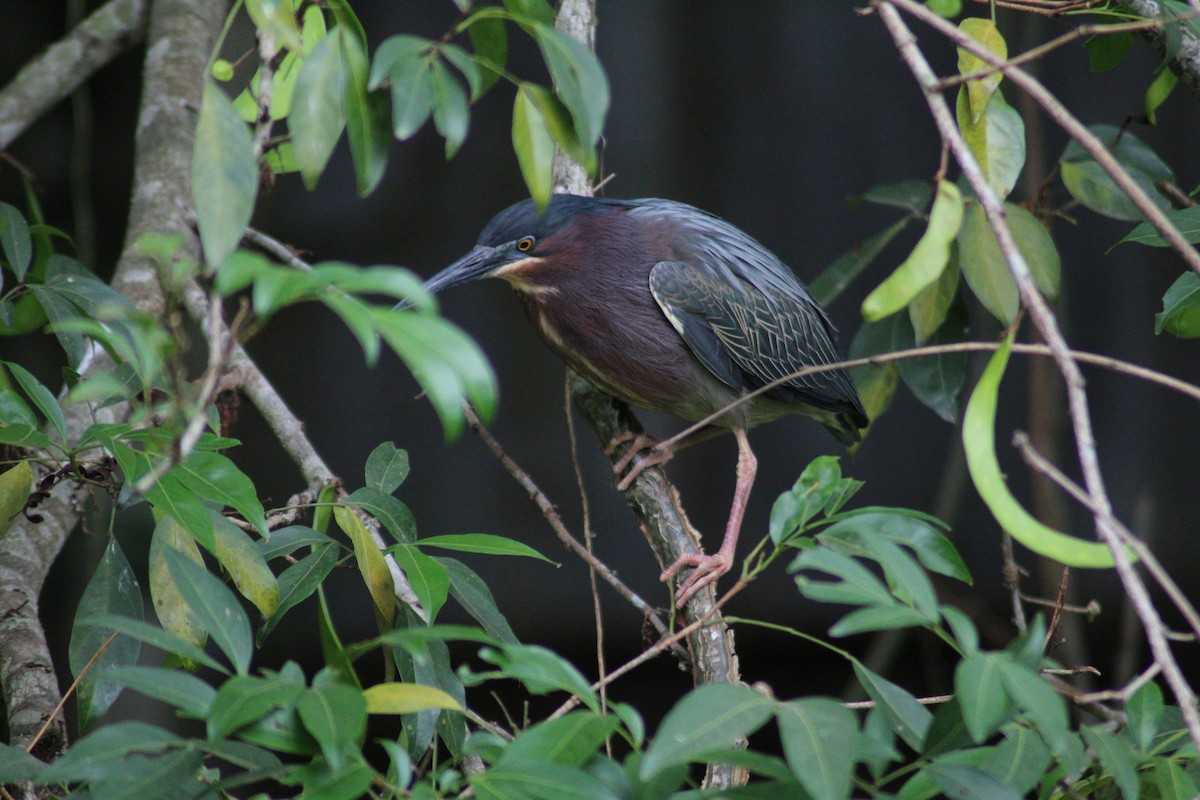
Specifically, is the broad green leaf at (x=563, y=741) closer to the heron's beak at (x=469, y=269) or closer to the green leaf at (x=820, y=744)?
the green leaf at (x=820, y=744)

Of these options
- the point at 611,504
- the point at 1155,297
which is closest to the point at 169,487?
the point at 611,504

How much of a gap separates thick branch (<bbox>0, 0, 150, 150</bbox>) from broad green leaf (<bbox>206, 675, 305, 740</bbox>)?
2.12 m

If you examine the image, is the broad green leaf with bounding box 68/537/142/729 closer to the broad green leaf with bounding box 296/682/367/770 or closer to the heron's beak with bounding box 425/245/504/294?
the broad green leaf with bounding box 296/682/367/770

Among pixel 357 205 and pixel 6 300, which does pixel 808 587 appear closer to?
pixel 6 300

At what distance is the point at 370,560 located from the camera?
131 centimetres

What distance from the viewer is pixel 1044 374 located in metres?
3.08

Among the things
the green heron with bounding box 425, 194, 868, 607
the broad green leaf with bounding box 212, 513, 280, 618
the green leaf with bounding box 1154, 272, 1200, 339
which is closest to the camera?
the broad green leaf with bounding box 212, 513, 280, 618

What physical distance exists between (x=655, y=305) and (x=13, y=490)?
1.22 m

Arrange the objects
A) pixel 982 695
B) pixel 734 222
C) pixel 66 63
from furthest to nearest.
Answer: pixel 734 222
pixel 66 63
pixel 982 695

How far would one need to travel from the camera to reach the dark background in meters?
3.23

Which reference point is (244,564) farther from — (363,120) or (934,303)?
(934,303)

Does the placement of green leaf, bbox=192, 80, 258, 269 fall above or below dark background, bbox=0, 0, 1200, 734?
above

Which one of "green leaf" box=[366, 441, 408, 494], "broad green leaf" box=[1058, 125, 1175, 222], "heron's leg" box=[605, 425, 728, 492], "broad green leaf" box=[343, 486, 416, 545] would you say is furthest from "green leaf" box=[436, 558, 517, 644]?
"broad green leaf" box=[1058, 125, 1175, 222]

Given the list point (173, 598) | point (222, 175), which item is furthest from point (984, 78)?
point (173, 598)
